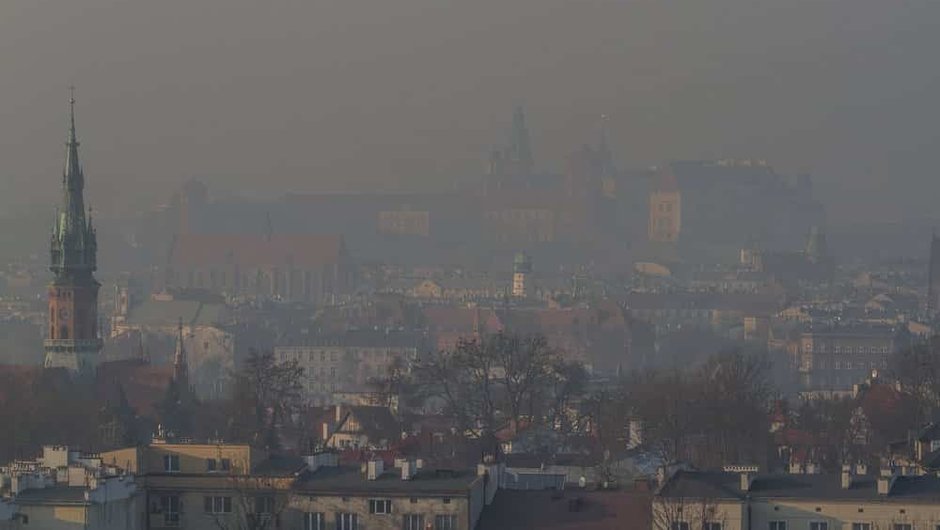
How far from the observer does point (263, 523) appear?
139 ft

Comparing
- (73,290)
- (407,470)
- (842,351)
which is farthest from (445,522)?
(842,351)

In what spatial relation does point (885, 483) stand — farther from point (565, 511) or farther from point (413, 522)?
point (413, 522)

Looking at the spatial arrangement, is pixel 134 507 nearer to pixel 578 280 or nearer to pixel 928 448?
pixel 928 448

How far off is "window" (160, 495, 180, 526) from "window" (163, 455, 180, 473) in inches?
35.4

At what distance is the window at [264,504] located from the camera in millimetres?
42744

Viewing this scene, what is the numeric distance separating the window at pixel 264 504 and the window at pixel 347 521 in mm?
779

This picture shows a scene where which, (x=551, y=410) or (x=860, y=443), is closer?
(x=860, y=443)

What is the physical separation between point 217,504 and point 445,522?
9.64 feet

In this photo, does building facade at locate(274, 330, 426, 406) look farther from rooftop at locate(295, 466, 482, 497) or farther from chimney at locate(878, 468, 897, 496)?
chimney at locate(878, 468, 897, 496)

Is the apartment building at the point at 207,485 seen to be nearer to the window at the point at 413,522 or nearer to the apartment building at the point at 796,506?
the window at the point at 413,522

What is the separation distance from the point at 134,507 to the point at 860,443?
22.2 m

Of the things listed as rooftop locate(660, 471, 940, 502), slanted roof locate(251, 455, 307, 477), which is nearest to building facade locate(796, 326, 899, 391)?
slanted roof locate(251, 455, 307, 477)

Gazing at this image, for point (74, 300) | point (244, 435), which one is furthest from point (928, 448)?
point (74, 300)

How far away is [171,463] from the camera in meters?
44.6
